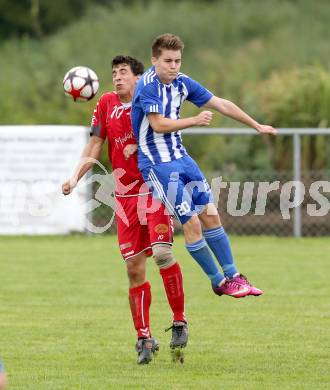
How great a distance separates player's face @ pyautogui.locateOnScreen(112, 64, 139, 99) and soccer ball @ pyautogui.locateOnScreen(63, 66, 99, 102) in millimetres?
994

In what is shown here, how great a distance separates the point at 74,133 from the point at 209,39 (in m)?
14.2

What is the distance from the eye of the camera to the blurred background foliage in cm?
1894

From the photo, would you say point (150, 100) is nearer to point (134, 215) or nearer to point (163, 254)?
point (134, 215)

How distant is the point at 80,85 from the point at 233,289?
2.34m

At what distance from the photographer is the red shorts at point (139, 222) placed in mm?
7852

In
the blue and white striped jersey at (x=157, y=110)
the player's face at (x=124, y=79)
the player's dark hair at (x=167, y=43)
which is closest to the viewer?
the player's dark hair at (x=167, y=43)

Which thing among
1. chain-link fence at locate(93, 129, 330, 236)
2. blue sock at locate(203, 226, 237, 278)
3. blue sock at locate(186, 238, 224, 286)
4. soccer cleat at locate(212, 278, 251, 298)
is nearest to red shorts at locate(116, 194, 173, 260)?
blue sock at locate(186, 238, 224, 286)

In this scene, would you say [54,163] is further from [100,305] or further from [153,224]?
[153,224]

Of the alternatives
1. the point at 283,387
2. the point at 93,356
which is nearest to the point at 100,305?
the point at 93,356

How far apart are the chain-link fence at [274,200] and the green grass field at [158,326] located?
1721mm

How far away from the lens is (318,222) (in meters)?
17.3

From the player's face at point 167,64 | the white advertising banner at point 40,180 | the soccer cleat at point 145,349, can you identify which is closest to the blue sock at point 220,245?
the soccer cleat at point 145,349

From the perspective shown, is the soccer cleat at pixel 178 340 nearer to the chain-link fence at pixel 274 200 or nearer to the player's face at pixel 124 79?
the player's face at pixel 124 79

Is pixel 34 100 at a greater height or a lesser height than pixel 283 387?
greater
